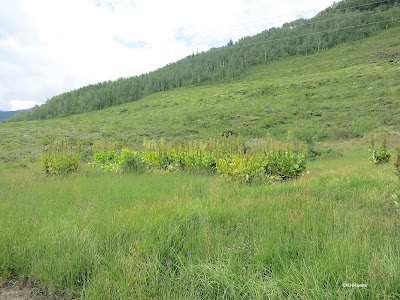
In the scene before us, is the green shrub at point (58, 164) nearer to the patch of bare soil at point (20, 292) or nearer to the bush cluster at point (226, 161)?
the bush cluster at point (226, 161)

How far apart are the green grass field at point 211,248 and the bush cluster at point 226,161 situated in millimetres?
2075

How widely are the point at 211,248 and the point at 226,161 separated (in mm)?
4885

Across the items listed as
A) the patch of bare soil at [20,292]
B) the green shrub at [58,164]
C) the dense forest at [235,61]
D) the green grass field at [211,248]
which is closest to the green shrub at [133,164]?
the green shrub at [58,164]

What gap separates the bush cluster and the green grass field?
2.07 meters

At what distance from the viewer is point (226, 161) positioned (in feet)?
24.4

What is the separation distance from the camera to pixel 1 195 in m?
5.36

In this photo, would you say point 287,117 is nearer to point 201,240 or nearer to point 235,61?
point 201,240

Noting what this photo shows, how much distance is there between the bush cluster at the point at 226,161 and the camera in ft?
22.2

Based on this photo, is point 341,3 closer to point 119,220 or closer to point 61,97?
point 61,97

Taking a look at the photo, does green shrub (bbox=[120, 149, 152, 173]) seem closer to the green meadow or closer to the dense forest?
the green meadow

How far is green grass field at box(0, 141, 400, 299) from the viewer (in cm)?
203

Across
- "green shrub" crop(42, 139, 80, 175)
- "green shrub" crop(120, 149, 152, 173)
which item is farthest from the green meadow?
"green shrub" crop(120, 149, 152, 173)

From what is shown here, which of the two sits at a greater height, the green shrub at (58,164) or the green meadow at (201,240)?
the green shrub at (58,164)

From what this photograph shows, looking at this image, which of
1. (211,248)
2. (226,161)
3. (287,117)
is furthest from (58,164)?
(287,117)
